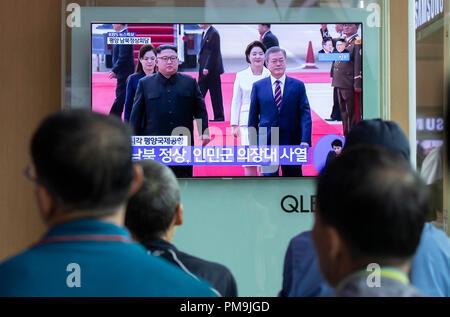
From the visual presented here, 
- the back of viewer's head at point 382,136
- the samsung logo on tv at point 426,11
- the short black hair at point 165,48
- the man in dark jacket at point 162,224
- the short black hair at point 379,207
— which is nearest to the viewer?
the short black hair at point 379,207

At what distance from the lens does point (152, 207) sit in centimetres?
183

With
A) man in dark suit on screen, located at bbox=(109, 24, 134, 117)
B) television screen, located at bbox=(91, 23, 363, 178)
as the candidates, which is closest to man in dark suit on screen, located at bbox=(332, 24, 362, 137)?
television screen, located at bbox=(91, 23, 363, 178)

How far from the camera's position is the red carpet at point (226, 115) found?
12.5 feet

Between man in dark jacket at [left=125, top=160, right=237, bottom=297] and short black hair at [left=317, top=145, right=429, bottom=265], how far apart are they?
2.40 feet

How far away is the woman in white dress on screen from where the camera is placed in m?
3.80

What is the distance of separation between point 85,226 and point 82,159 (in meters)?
0.13

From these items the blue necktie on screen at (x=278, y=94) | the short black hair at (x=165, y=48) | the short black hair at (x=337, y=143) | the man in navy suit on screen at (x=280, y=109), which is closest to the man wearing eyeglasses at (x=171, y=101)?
the short black hair at (x=165, y=48)

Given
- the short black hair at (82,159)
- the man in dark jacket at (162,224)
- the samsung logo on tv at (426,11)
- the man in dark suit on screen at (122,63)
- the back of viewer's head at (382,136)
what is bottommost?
the man in dark jacket at (162,224)

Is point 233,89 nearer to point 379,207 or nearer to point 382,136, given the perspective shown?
point 382,136

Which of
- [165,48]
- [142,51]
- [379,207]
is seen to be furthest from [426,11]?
[379,207]

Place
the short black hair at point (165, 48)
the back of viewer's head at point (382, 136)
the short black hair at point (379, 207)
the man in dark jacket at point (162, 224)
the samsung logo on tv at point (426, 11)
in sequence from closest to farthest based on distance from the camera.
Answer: the short black hair at point (379, 207) < the man in dark jacket at point (162, 224) < the back of viewer's head at point (382, 136) < the short black hair at point (165, 48) < the samsung logo on tv at point (426, 11)

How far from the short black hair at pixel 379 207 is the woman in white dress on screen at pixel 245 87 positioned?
2683 millimetres

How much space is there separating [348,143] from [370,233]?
3.75ft

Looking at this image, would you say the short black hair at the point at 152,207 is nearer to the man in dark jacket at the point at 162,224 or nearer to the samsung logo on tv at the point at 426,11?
the man in dark jacket at the point at 162,224
